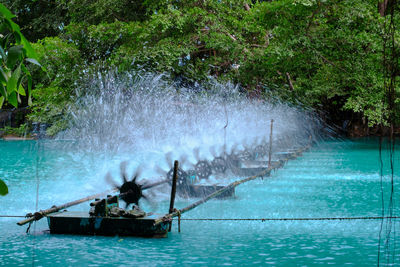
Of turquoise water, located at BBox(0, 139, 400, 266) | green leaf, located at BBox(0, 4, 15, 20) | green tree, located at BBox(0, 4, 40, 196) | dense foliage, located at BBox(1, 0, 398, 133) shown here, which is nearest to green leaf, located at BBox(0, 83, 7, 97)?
green tree, located at BBox(0, 4, 40, 196)

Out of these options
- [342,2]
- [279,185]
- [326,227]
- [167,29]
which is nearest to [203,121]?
[167,29]

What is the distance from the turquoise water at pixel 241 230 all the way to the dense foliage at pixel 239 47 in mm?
8791

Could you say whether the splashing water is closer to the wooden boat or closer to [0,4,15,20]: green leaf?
the wooden boat

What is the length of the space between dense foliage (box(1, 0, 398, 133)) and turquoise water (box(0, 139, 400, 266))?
8791mm

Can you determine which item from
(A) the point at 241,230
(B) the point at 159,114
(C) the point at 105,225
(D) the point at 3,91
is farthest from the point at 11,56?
(B) the point at 159,114

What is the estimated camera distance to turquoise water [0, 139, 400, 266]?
793 cm

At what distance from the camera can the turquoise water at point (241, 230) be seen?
26.0 ft

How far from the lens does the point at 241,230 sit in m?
9.61

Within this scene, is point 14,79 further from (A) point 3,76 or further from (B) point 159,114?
(B) point 159,114

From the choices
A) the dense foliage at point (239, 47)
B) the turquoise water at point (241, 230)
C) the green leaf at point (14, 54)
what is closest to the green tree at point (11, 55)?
the green leaf at point (14, 54)

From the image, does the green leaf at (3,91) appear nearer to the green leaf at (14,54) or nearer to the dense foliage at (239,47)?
the green leaf at (14,54)

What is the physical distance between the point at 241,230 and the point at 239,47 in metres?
20.0

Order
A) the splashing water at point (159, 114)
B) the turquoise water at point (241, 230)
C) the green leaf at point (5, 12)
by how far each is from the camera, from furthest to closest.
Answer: the splashing water at point (159, 114), the turquoise water at point (241, 230), the green leaf at point (5, 12)

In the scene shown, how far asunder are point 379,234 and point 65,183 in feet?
34.8
